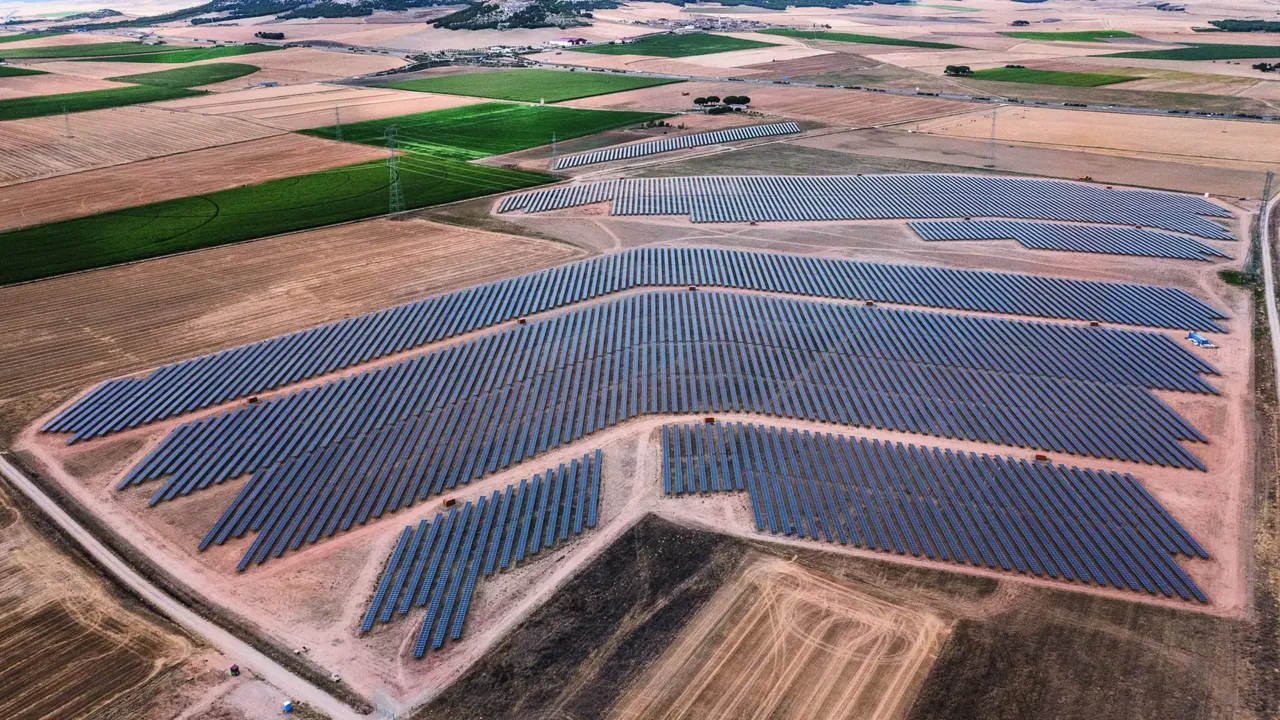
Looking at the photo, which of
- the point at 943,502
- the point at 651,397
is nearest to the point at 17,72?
the point at 651,397

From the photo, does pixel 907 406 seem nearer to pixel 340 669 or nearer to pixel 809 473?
pixel 809 473

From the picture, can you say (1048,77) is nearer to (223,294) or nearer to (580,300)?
(580,300)

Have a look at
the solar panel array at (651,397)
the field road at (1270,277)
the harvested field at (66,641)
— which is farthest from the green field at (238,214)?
the field road at (1270,277)

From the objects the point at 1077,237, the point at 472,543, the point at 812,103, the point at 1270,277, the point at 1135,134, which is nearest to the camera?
the point at 472,543

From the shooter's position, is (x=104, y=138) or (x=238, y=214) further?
(x=104, y=138)

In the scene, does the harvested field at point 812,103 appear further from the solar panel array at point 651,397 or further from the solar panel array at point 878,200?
the solar panel array at point 651,397

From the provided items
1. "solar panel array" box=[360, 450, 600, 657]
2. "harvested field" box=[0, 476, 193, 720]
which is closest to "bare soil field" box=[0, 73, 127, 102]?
"harvested field" box=[0, 476, 193, 720]
